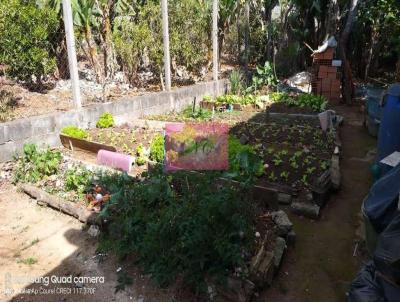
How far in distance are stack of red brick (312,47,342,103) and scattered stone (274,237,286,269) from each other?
7.81 metres

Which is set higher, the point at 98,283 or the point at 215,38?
the point at 215,38

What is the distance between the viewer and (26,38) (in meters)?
6.72

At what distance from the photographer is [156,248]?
274 cm

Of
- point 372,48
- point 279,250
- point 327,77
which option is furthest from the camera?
point 372,48

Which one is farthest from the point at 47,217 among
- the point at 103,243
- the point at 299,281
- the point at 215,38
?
the point at 215,38

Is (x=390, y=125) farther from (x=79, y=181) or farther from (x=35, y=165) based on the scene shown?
(x=35, y=165)

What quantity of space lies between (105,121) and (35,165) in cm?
188

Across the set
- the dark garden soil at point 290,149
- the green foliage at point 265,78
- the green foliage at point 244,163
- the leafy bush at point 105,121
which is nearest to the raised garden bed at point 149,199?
the green foliage at point 244,163

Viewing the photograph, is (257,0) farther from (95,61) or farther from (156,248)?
(156,248)

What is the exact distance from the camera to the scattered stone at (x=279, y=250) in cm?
312

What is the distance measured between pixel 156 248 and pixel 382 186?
1.90 m

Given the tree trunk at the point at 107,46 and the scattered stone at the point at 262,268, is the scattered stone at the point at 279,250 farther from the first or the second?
the tree trunk at the point at 107,46

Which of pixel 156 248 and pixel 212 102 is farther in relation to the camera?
pixel 212 102

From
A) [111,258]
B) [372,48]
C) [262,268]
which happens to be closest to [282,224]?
[262,268]
